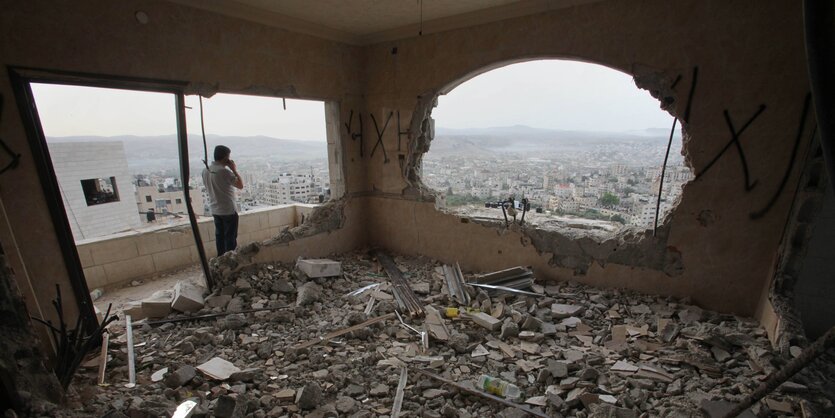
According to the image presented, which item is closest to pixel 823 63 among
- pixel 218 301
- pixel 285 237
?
pixel 218 301

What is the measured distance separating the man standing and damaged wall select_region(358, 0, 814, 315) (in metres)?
2.73

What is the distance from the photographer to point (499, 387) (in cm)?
229

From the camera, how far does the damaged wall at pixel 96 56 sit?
2385mm

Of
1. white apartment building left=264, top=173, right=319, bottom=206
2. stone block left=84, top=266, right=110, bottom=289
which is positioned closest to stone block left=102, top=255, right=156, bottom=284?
stone block left=84, top=266, right=110, bottom=289

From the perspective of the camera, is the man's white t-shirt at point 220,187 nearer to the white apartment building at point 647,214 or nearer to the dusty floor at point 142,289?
the dusty floor at point 142,289

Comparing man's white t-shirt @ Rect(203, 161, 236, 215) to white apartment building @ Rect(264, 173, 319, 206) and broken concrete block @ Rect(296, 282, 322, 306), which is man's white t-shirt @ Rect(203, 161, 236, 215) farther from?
white apartment building @ Rect(264, 173, 319, 206)

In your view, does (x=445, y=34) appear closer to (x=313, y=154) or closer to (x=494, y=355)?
(x=313, y=154)

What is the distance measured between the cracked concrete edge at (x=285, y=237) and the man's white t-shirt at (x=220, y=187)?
0.55m

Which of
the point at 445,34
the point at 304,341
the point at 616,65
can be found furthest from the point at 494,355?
the point at 445,34

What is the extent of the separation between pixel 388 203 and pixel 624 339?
3245 millimetres

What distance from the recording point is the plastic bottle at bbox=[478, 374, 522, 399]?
2.26 meters

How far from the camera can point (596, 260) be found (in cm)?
366

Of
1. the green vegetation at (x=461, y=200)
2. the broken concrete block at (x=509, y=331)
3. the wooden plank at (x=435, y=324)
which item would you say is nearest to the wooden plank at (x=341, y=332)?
the wooden plank at (x=435, y=324)

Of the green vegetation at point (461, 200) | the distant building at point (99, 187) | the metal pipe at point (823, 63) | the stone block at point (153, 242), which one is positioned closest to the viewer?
the metal pipe at point (823, 63)
